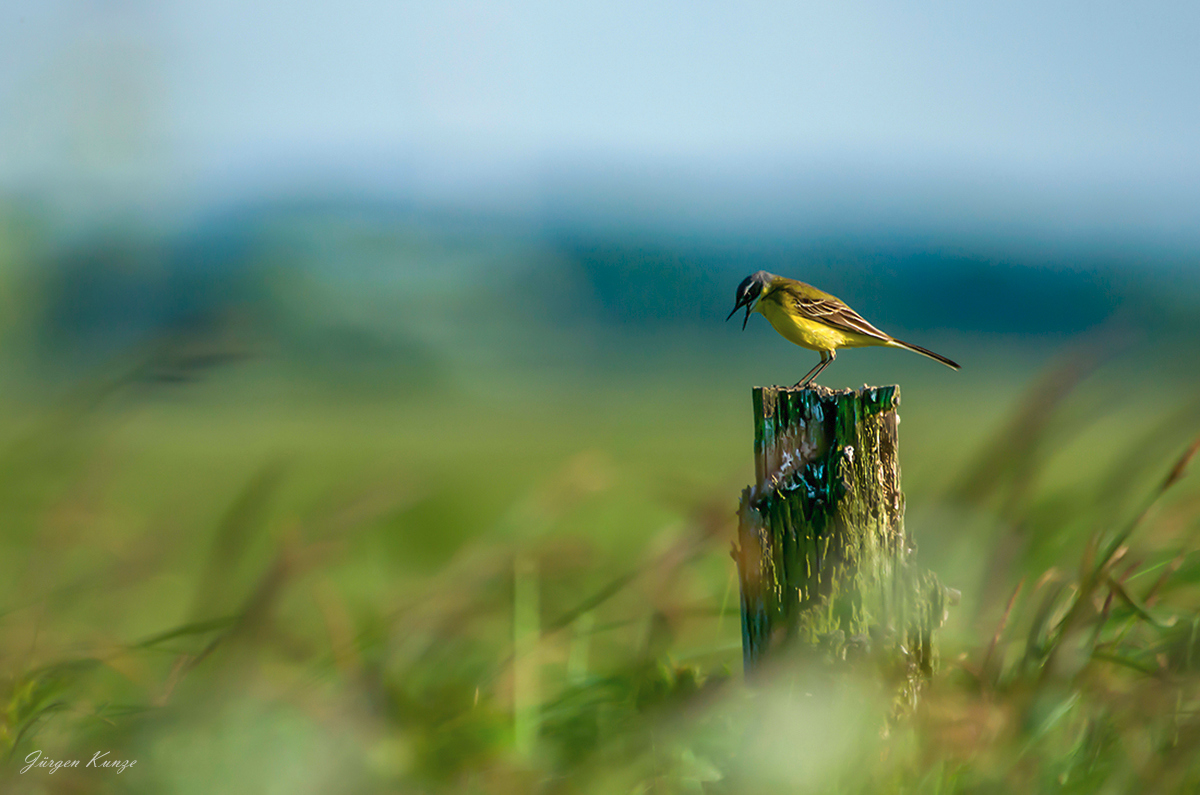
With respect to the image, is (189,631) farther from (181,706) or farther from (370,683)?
(181,706)

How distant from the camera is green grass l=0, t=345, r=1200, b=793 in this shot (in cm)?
173

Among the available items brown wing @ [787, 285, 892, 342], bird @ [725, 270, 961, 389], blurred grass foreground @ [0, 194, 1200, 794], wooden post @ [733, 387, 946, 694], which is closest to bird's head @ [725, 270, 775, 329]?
bird @ [725, 270, 961, 389]

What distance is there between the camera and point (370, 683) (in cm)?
221

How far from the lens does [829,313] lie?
3.89 meters

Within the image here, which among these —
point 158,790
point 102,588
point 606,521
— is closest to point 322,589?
point 102,588

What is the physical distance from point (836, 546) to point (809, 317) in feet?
5.88

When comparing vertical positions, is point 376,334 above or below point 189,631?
below

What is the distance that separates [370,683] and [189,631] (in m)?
0.56

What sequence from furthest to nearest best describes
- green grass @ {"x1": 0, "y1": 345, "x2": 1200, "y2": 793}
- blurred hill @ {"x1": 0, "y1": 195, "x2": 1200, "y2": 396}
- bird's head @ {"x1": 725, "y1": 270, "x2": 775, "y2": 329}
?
blurred hill @ {"x1": 0, "y1": 195, "x2": 1200, "y2": 396}
bird's head @ {"x1": 725, "y1": 270, "x2": 775, "y2": 329}
green grass @ {"x1": 0, "y1": 345, "x2": 1200, "y2": 793}

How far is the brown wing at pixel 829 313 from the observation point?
12.6ft
